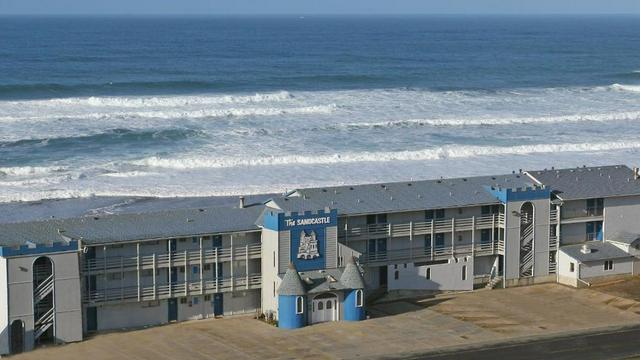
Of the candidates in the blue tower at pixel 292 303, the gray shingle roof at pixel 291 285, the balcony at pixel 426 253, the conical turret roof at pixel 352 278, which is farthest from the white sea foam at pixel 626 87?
the blue tower at pixel 292 303

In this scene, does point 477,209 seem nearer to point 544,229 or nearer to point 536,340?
point 544,229

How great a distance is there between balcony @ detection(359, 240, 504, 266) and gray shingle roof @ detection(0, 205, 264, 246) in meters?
4.73

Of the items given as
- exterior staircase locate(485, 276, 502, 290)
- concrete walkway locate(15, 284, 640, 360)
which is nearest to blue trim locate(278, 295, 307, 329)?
concrete walkway locate(15, 284, 640, 360)

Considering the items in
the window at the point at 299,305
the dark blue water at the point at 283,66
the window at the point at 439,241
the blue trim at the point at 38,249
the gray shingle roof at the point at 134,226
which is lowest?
the window at the point at 299,305

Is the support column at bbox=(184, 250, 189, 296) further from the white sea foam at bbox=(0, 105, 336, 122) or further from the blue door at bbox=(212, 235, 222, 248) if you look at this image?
the white sea foam at bbox=(0, 105, 336, 122)

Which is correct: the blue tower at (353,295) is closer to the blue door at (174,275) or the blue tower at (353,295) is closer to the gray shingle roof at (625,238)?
the blue door at (174,275)

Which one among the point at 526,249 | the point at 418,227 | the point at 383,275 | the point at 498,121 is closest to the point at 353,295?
the point at 383,275

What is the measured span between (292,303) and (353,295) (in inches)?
87.4

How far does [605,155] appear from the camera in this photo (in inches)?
3187

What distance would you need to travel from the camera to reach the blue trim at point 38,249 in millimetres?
42281

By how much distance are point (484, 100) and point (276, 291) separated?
65929mm

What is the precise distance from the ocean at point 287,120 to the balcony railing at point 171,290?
64.7 feet

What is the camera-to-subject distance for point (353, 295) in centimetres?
4588

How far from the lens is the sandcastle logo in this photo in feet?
153
